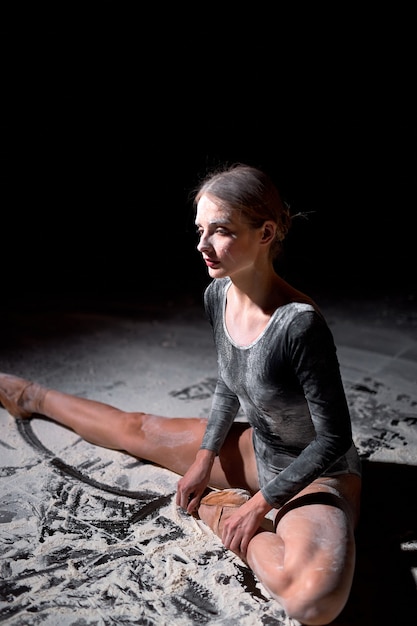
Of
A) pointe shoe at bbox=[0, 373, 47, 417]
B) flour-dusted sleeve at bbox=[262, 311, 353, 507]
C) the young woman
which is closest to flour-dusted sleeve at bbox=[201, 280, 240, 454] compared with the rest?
the young woman

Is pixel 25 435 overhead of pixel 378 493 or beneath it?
beneath

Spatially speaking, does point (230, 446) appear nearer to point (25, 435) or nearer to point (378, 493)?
point (378, 493)

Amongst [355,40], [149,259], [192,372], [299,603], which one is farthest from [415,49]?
[299,603]

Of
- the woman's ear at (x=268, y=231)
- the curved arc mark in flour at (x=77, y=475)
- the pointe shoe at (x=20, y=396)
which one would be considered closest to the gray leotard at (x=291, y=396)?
the woman's ear at (x=268, y=231)

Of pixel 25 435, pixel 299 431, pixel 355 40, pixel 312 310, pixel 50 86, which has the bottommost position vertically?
pixel 25 435

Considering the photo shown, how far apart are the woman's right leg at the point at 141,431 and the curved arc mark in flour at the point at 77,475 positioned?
12cm

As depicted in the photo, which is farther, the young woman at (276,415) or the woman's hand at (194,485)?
the woman's hand at (194,485)

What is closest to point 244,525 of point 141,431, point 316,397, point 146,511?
point 316,397

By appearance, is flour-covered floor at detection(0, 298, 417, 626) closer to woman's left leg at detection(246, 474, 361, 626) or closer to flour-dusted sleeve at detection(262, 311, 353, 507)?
woman's left leg at detection(246, 474, 361, 626)

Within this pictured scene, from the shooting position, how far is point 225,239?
164cm

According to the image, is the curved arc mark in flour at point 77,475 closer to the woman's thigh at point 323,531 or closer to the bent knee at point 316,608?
the woman's thigh at point 323,531

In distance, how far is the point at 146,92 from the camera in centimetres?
749

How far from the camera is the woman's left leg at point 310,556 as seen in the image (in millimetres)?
1450

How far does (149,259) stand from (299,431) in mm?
5312
